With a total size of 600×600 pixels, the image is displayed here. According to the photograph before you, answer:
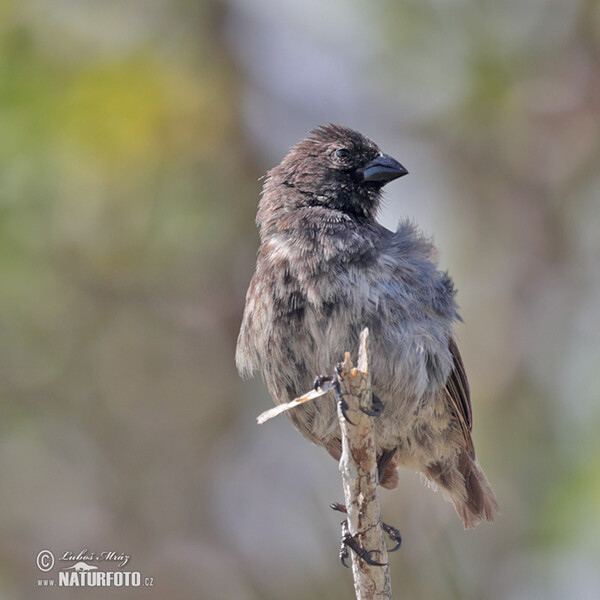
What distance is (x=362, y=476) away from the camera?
3.39 m

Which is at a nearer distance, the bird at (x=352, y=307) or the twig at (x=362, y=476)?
the twig at (x=362, y=476)

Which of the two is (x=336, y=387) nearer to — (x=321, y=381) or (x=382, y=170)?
(x=321, y=381)

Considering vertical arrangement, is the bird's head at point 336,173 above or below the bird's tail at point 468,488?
above

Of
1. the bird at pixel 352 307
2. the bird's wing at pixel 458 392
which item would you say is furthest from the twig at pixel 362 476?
the bird's wing at pixel 458 392

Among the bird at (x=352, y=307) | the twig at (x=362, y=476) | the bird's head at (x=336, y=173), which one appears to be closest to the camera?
the twig at (x=362, y=476)

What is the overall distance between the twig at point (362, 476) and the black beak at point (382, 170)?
1.51 metres

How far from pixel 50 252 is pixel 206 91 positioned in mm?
1653

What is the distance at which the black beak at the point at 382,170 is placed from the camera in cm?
472

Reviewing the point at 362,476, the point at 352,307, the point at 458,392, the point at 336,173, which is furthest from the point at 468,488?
the point at 336,173

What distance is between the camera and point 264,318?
4094 millimetres

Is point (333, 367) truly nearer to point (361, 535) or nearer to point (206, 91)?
point (361, 535)

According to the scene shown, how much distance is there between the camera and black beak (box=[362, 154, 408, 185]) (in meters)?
4.72

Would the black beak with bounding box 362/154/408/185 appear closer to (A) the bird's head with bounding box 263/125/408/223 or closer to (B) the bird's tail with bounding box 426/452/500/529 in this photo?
(A) the bird's head with bounding box 263/125/408/223

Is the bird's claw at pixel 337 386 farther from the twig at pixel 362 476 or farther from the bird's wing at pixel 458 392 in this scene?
the bird's wing at pixel 458 392
